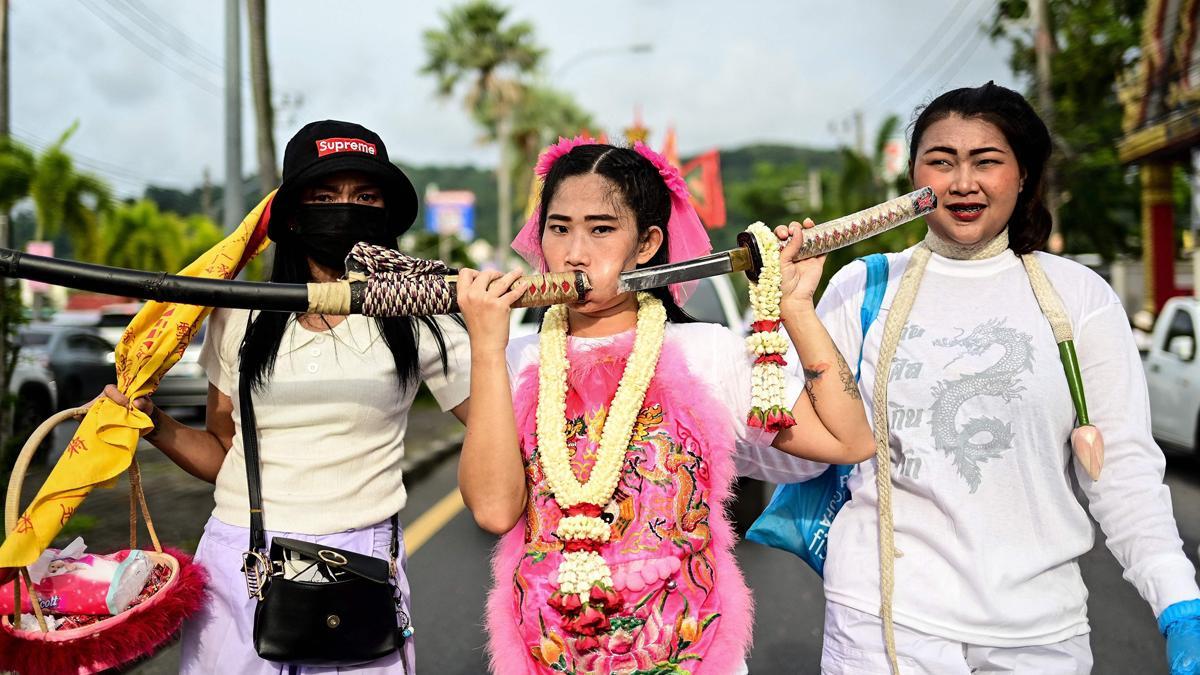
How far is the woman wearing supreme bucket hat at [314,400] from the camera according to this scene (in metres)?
2.31

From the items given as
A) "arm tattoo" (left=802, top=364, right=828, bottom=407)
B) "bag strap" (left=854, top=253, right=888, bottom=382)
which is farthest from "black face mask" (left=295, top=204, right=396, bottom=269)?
"bag strap" (left=854, top=253, right=888, bottom=382)

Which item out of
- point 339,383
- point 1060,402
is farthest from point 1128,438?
point 339,383

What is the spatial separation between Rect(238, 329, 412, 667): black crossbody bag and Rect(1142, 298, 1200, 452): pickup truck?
810cm

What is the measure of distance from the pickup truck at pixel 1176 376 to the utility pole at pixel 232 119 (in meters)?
9.07

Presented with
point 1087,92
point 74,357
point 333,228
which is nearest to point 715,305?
point 333,228

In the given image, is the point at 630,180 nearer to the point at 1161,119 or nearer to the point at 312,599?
the point at 312,599

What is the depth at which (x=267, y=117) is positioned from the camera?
10.5m

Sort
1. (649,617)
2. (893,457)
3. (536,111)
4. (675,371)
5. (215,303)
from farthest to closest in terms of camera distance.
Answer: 1. (536,111)
2. (893,457)
3. (675,371)
4. (649,617)
5. (215,303)

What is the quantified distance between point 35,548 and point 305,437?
1.93 feet

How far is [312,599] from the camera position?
2.21 metres

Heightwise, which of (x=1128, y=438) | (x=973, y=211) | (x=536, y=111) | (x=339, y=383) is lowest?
(x=1128, y=438)

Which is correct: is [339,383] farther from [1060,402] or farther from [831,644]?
[1060,402]

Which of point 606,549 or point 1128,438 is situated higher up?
point 1128,438

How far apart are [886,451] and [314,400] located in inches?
52.1
